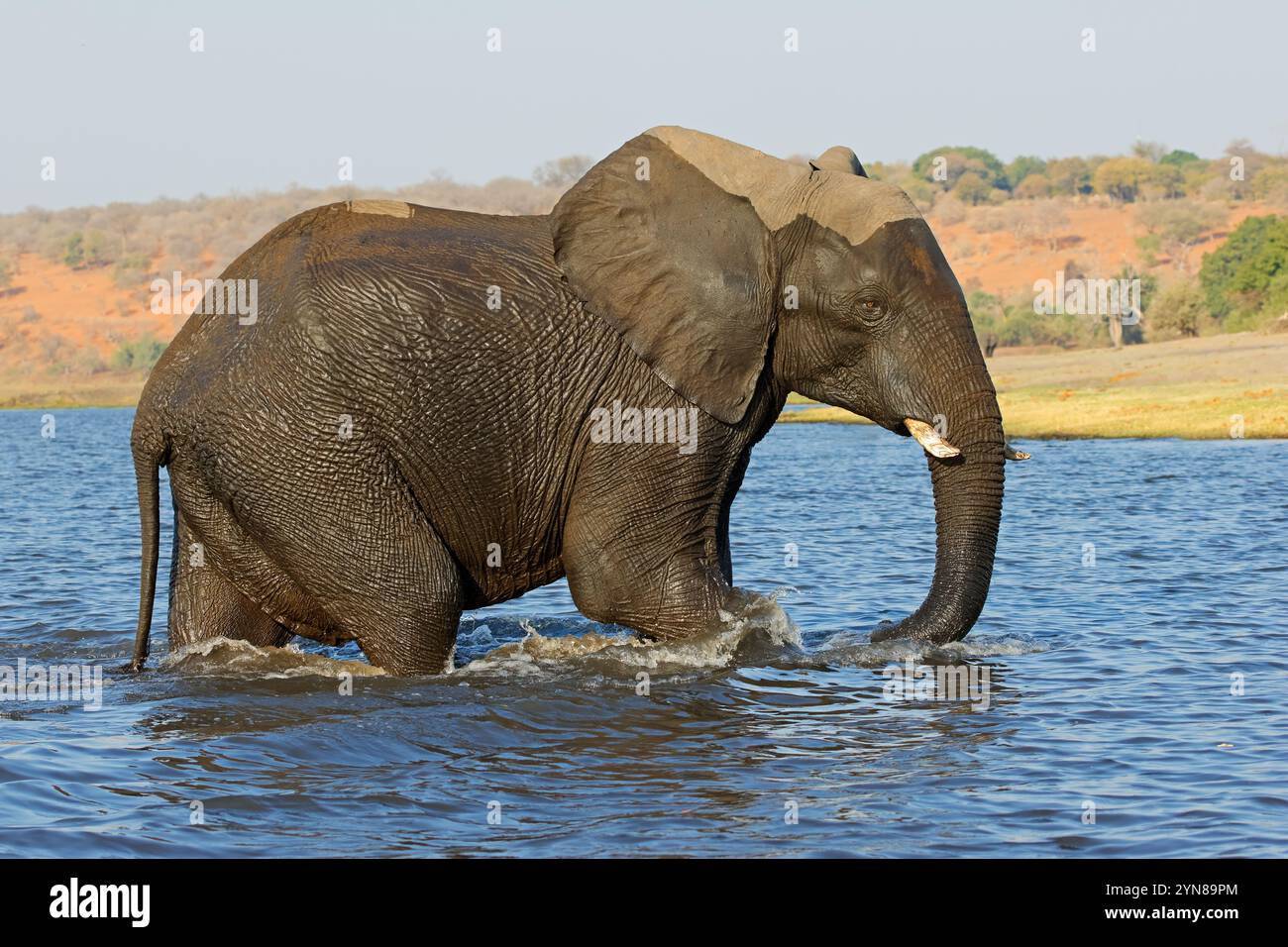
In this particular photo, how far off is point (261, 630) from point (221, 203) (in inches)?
4172

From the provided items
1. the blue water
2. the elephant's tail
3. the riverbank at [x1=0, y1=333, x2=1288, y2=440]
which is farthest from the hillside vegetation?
the elephant's tail

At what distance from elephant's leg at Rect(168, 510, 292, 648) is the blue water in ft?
0.40

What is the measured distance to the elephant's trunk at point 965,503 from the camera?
8391mm

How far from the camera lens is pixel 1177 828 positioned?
6586 millimetres

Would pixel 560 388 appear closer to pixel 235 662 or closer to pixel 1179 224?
pixel 235 662

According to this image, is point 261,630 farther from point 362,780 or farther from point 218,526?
point 362,780

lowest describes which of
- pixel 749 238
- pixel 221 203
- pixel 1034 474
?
pixel 1034 474

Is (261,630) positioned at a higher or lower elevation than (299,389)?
lower

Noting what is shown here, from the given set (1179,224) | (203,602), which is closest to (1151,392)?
Answer: (203,602)

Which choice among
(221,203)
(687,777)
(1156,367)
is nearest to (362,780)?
(687,777)

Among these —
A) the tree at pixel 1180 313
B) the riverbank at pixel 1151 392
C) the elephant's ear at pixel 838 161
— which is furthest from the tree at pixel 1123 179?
the elephant's ear at pixel 838 161

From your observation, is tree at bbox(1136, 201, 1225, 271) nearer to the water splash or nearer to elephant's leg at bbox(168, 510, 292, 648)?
the water splash

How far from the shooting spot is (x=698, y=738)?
26.5 feet

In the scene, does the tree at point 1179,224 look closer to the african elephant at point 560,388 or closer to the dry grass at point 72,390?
the dry grass at point 72,390
